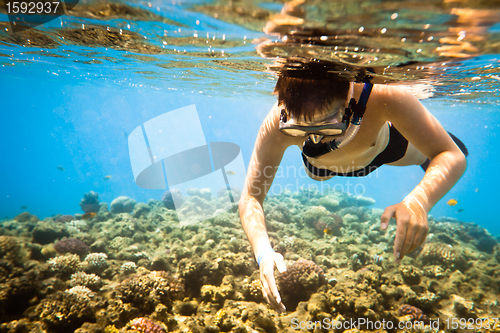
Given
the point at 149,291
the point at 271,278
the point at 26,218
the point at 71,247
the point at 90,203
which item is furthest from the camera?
the point at 90,203

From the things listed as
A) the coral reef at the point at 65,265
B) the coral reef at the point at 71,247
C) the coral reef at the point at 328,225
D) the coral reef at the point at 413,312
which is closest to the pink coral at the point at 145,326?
the coral reef at the point at 65,265

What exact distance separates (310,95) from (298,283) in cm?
390

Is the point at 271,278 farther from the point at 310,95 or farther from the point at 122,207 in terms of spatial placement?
the point at 122,207

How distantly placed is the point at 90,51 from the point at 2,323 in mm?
9583

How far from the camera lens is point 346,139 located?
256cm

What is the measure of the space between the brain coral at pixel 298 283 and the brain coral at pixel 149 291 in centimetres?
201

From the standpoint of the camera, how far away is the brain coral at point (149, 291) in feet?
12.7

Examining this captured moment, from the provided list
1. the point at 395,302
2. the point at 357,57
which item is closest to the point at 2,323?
the point at 395,302

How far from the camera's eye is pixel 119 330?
11.2 feet

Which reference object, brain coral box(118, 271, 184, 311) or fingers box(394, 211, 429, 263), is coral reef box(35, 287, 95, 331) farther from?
fingers box(394, 211, 429, 263)

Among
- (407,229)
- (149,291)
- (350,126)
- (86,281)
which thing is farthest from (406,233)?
(86,281)

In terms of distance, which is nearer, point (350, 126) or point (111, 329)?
point (350, 126)

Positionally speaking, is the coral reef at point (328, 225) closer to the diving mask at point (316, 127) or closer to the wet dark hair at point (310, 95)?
the diving mask at point (316, 127)

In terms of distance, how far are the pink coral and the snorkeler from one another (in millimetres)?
2266
